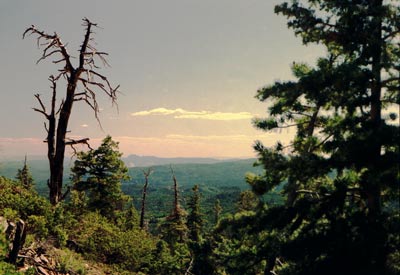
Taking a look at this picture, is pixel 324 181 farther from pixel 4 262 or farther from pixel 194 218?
pixel 194 218

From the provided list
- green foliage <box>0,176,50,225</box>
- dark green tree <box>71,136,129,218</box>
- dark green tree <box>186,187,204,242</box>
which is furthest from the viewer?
dark green tree <box>186,187,204,242</box>

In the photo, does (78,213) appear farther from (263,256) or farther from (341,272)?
(341,272)

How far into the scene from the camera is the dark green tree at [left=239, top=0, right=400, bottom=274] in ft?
27.0

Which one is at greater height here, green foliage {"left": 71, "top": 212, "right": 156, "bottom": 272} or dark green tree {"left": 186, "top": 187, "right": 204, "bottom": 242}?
green foliage {"left": 71, "top": 212, "right": 156, "bottom": 272}

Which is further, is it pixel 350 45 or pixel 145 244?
pixel 145 244

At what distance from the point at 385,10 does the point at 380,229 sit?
5278 mm

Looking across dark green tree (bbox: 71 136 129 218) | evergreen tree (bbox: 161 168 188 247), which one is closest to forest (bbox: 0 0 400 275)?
dark green tree (bbox: 71 136 129 218)

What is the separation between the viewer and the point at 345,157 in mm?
8539

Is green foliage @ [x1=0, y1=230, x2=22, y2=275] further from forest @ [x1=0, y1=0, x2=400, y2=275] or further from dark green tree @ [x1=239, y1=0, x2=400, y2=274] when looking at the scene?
dark green tree @ [x1=239, y1=0, x2=400, y2=274]

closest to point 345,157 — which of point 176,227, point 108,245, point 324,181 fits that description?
point 324,181

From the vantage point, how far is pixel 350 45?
31.8 ft

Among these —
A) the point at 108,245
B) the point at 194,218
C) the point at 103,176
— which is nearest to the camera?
the point at 108,245

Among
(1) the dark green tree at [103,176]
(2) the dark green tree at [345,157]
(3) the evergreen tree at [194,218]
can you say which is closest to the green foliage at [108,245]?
(2) the dark green tree at [345,157]

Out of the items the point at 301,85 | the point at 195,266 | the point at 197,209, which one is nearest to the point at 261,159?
the point at 301,85
